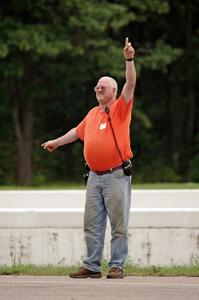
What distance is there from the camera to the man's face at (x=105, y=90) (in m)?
9.70

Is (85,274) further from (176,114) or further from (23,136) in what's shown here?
(176,114)

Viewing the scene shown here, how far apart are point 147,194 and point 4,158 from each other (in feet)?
60.4

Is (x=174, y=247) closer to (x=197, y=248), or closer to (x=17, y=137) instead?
(x=197, y=248)

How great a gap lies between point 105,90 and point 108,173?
73 cm

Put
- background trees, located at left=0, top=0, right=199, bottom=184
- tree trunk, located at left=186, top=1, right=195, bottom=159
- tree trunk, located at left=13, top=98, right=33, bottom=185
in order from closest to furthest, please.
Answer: background trees, located at left=0, top=0, right=199, bottom=184
tree trunk, located at left=13, top=98, right=33, bottom=185
tree trunk, located at left=186, top=1, right=195, bottom=159

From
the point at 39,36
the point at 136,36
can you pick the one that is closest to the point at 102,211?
the point at 39,36

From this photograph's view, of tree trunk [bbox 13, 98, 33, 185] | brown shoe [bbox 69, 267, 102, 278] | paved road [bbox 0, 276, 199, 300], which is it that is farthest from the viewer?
tree trunk [bbox 13, 98, 33, 185]

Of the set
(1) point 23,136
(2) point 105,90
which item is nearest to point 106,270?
(2) point 105,90

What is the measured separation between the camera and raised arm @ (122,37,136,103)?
9352mm

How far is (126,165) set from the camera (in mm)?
9688

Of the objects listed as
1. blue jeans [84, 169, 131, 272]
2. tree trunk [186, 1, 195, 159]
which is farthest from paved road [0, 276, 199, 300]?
tree trunk [186, 1, 195, 159]

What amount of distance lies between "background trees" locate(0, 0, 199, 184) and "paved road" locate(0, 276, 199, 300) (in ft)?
57.6

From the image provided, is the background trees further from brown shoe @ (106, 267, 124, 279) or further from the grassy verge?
brown shoe @ (106, 267, 124, 279)

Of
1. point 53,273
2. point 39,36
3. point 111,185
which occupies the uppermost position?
point 39,36
